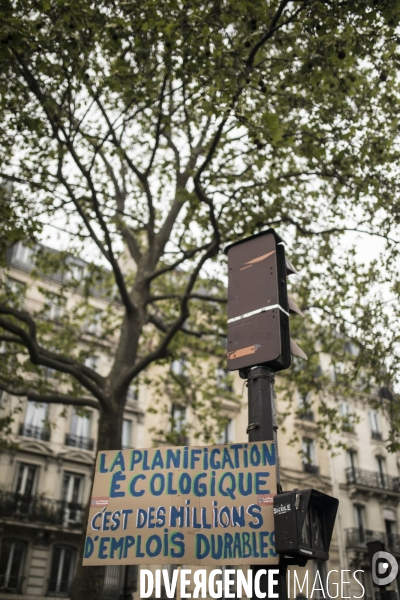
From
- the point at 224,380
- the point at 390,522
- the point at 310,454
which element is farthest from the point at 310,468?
the point at 224,380

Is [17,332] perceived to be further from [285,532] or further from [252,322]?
[285,532]

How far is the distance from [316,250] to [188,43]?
7.03 metres

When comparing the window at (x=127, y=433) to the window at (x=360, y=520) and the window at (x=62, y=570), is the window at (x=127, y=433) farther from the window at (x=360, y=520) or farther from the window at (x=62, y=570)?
the window at (x=360, y=520)

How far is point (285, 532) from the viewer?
113 inches

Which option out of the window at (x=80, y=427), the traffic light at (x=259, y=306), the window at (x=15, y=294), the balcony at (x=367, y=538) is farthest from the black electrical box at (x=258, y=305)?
the balcony at (x=367, y=538)

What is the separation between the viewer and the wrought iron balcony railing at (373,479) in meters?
30.7

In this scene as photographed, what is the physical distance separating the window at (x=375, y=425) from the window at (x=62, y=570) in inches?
761

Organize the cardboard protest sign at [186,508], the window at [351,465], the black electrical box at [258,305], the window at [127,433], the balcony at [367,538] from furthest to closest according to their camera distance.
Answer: the window at [351,465] < the balcony at [367,538] < the window at [127,433] < the black electrical box at [258,305] < the cardboard protest sign at [186,508]

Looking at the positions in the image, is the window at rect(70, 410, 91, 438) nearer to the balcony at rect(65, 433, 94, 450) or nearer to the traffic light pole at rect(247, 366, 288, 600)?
the balcony at rect(65, 433, 94, 450)

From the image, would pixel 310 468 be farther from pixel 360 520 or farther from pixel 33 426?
pixel 33 426

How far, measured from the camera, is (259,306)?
3717 millimetres

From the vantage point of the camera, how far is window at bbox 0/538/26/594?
19.7 m

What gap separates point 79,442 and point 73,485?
1.74 m

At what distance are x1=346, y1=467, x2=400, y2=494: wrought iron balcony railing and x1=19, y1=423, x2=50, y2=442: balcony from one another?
1694 cm
